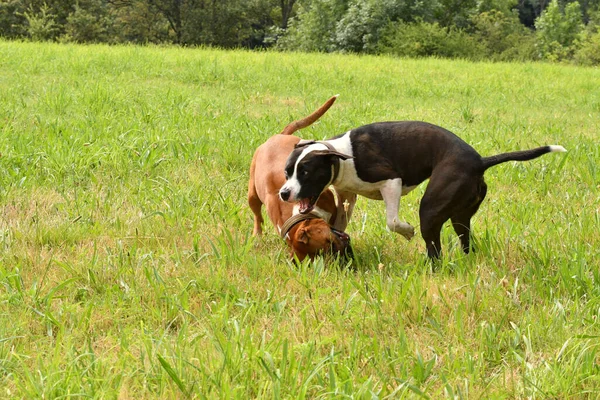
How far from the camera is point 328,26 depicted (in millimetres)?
42688

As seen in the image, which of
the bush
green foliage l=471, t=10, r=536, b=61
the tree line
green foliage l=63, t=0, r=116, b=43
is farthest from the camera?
green foliage l=471, t=10, r=536, b=61

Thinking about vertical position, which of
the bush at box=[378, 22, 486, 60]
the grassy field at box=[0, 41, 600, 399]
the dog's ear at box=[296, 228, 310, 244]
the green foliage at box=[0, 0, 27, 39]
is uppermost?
the dog's ear at box=[296, 228, 310, 244]

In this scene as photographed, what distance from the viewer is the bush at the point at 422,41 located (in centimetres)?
3347

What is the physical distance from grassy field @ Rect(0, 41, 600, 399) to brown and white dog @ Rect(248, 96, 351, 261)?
0.47 ft

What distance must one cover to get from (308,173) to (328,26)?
3988 centimetres

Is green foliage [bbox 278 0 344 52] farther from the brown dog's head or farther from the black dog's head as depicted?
the brown dog's head

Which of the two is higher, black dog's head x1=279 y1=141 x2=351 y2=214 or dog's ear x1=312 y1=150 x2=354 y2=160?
dog's ear x1=312 y1=150 x2=354 y2=160

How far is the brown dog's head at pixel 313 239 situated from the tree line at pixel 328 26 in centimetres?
2555

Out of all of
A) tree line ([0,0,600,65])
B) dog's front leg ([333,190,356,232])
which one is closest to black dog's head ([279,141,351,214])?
dog's front leg ([333,190,356,232])

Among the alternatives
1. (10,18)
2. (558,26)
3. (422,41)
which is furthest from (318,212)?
(558,26)

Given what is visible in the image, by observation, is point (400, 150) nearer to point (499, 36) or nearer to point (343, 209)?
point (343, 209)

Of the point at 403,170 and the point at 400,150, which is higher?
the point at 400,150

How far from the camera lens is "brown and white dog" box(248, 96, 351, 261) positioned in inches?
163

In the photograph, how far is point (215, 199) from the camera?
5602mm
